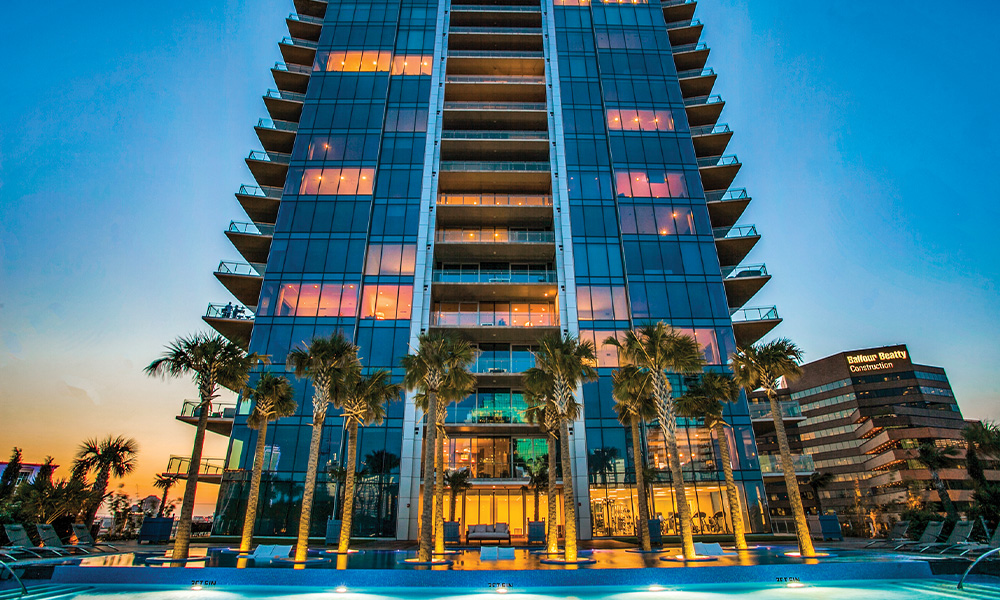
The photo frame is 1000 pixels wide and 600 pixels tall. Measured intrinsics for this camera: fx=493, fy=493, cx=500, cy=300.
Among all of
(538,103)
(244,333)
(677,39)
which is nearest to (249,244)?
(244,333)

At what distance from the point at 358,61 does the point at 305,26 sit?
26.5 feet

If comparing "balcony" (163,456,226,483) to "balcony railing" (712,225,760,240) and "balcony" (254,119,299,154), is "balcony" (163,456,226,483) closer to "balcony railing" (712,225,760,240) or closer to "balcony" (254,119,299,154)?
"balcony" (254,119,299,154)

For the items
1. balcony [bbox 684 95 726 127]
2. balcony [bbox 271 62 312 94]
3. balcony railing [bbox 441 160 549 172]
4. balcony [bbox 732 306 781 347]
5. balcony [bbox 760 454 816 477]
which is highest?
balcony [bbox 271 62 312 94]

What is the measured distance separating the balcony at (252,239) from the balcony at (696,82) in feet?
120

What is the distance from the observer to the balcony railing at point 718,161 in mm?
38969

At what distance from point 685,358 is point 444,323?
1683 centimetres

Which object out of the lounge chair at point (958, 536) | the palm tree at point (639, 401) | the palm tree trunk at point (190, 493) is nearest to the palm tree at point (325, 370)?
the palm tree trunk at point (190, 493)

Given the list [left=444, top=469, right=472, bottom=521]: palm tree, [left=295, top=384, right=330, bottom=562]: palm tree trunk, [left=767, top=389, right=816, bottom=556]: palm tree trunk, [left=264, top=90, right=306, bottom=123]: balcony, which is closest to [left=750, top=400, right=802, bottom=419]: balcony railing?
[left=767, top=389, right=816, bottom=556]: palm tree trunk

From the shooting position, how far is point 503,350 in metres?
35.4

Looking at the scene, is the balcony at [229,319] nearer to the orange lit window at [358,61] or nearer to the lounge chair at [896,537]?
the orange lit window at [358,61]

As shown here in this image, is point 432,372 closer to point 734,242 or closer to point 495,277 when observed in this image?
point 495,277

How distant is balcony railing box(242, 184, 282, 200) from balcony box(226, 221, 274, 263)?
2.29 meters

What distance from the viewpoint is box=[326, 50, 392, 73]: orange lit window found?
4175cm

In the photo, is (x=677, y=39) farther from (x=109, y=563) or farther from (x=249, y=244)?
(x=109, y=563)
